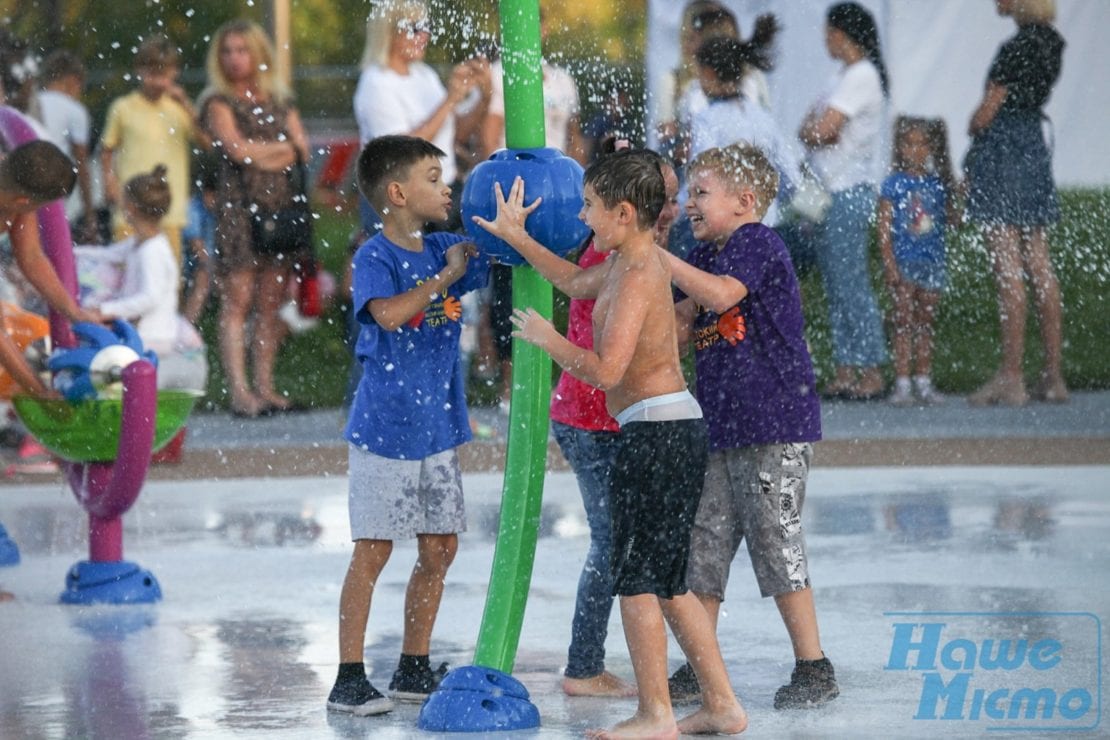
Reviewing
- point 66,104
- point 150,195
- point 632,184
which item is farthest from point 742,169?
point 66,104

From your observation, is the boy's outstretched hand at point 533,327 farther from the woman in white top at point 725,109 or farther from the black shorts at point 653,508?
the woman in white top at point 725,109

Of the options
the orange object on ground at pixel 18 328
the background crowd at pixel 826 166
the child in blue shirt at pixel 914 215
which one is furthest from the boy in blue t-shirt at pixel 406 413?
the child in blue shirt at pixel 914 215

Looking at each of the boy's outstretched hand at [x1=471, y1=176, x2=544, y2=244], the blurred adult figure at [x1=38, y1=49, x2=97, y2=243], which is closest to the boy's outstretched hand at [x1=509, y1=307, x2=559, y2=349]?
the boy's outstretched hand at [x1=471, y1=176, x2=544, y2=244]

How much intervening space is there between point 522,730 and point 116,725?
3.35 feet

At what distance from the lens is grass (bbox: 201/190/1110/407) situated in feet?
40.5

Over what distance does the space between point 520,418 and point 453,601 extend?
162cm

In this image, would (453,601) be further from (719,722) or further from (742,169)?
(742,169)

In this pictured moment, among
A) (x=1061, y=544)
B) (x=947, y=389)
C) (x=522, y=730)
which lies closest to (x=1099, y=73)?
(x=947, y=389)

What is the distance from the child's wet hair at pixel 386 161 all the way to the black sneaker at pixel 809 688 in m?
1.65

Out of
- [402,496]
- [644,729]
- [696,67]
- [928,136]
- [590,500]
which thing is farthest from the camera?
[928,136]

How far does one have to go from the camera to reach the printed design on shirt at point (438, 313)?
205 inches

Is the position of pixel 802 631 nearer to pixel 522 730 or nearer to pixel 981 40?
pixel 522 730

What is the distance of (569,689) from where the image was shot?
5.30 metres

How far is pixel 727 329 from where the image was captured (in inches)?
205
